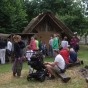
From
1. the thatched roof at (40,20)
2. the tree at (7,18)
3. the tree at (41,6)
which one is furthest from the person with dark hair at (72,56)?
the tree at (41,6)

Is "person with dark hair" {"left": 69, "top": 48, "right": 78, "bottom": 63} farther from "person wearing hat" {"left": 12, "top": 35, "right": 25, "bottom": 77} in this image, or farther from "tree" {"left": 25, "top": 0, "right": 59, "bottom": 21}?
"tree" {"left": 25, "top": 0, "right": 59, "bottom": 21}

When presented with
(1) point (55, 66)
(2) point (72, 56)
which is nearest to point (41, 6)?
(2) point (72, 56)

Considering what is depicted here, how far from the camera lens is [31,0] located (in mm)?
48125

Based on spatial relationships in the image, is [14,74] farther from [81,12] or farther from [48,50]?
[81,12]

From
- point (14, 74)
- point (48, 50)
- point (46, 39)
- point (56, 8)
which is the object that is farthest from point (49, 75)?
point (56, 8)

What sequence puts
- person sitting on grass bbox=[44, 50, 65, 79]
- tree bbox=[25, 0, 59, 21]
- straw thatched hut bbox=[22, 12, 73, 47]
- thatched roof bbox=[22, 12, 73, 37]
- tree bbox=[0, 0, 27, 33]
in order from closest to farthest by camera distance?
1. person sitting on grass bbox=[44, 50, 65, 79]
2. thatched roof bbox=[22, 12, 73, 37]
3. straw thatched hut bbox=[22, 12, 73, 47]
4. tree bbox=[0, 0, 27, 33]
5. tree bbox=[25, 0, 59, 21]

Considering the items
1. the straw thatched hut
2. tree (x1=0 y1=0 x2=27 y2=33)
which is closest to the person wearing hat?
the straw thatched hut

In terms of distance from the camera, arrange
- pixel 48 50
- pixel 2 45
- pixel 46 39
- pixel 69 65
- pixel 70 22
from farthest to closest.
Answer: pixel 70 22
pixel 46 39
pixel 48 50
pixel 2 45
pixel 69 65

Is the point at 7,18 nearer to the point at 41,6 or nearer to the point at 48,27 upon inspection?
the point at 48,27

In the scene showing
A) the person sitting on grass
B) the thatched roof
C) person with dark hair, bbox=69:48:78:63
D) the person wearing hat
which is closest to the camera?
the person sitting on grass

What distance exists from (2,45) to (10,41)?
138 cm

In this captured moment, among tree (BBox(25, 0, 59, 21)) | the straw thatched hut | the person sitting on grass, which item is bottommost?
the person sitting on grass

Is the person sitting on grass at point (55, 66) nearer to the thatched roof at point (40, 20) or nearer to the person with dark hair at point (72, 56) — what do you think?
the person with dark hair at point (72, 56)

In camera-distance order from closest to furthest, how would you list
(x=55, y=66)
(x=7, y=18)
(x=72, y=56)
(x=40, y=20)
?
(x=55, y=66) < (x=72, y=56) < (x=40, y=20) < (x=7, y=18)
